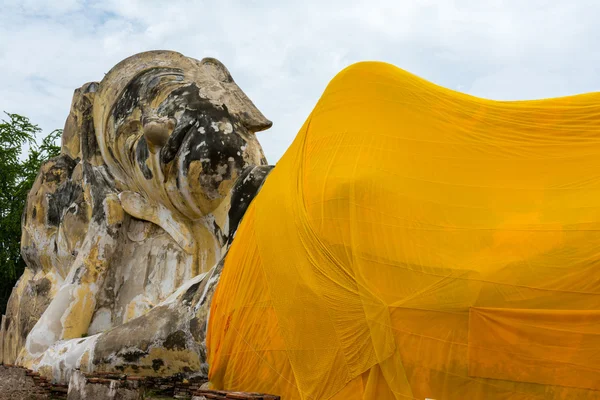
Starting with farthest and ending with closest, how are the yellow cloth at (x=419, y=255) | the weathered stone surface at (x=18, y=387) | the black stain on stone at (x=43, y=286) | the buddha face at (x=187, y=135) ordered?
the black stain on stone at (x=43, y=286)
the buddha face at (x=187, y=135)
the weathered stone surface at (x=18, y=387)
the yellow cloth at (x=419, y=255)

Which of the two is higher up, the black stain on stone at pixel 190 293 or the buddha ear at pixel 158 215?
the buddha ear at pixel 158 215

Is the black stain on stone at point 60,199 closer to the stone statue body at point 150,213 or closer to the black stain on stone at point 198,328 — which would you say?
the stone statue body at point 150,213

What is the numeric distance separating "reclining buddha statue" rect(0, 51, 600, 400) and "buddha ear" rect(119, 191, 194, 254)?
163 mm

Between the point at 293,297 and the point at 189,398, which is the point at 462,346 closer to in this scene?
the point at 293,297

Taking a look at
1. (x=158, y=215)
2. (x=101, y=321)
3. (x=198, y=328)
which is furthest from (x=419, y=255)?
(x=101, y=321)

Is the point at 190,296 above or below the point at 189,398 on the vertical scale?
above

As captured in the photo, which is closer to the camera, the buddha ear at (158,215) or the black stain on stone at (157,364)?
the black stain on stone at (157,364)

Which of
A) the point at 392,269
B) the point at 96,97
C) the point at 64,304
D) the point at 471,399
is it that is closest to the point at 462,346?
the point at 471,399

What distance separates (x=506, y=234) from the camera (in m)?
3.96

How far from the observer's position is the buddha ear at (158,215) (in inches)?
261

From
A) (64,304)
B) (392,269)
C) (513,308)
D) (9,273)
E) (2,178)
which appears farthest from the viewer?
(2,178)

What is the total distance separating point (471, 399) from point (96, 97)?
4940 mm

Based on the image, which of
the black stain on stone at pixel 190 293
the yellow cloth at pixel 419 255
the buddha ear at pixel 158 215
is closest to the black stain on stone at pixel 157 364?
the black stain on stone at pixel 190 293

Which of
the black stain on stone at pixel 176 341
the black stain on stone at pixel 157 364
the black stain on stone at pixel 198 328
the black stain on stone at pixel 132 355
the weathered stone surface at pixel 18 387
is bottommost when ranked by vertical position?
the weathered stone surface at pixel 18 387
